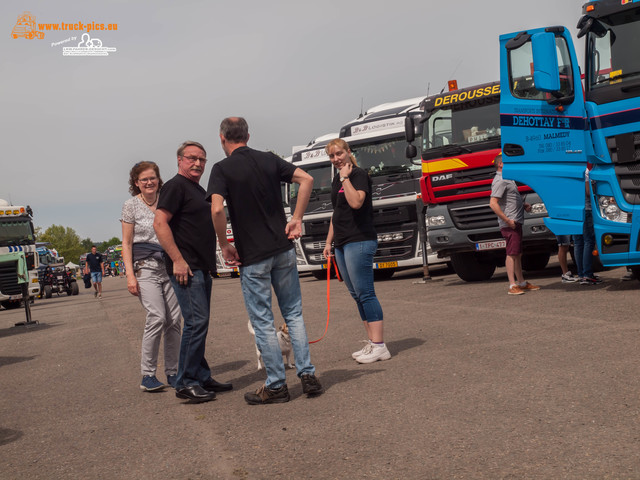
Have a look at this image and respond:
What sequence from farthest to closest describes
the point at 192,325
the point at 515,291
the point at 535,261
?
the point at 535,261
the point at 515,291
the point at 192,325

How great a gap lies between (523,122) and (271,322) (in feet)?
19.3

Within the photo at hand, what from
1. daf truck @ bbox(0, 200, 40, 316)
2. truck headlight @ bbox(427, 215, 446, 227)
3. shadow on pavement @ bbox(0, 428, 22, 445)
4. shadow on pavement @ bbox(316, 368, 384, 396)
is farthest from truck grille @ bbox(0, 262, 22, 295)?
shadow on pavement @ bbox(316, 368, 384, 396)

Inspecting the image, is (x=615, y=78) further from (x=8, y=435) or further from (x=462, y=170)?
(x=8, y=435)

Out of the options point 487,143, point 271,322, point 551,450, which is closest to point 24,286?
point 487,143

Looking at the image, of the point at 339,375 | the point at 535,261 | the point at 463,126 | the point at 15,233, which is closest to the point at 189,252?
the point at 339,375

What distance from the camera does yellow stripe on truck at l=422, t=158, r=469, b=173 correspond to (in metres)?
12.8

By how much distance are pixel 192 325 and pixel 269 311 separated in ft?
2.25

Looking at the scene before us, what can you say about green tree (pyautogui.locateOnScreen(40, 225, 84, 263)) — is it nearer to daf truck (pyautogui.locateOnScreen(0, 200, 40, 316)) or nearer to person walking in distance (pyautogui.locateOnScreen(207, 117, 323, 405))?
daf truck (pyautogui.locateOnScreen(0, 200, 40, 316))

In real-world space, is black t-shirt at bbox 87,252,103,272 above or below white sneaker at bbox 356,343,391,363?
below

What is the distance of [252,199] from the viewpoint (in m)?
5.49

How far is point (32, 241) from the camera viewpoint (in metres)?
24.6

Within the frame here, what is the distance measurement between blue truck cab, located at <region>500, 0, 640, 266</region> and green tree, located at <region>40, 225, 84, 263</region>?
151 m

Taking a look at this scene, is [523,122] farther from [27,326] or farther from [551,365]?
[27,326]

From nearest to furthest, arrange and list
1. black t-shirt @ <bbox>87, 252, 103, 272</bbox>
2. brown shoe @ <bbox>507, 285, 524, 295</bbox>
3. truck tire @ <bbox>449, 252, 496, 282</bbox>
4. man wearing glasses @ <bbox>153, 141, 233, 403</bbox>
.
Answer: man wearing glasses @ <bbox>153, 141, 233, 403</bbox>
brown shoe @ <bbox>507, 285, 524, 295</bbox>
truck tire @ <bbox>449, 252, 496, 282</bbox>
black t-shirt @ <bbox>87, 252, 103, 272</bbox>
